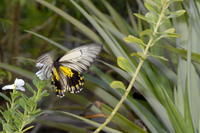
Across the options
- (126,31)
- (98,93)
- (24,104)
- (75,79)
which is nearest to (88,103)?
(98,93)

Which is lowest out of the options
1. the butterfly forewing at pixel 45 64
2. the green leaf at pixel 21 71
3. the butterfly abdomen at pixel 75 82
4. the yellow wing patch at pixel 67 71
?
the butterfly abdomen at pixel 75 82

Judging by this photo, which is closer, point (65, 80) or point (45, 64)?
point (45, 64)

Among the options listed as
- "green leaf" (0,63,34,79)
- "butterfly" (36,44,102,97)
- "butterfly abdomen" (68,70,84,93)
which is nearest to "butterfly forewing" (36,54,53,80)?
"butterfly" (36,44,102,97)

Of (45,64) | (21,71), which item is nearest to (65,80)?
(45,64)

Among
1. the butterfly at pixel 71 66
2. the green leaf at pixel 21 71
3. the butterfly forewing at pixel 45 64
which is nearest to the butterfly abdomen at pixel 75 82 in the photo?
the butterfly at pixel 71 66

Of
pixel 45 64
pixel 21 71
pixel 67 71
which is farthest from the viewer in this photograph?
A: pixel 21 71

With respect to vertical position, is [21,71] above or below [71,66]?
above

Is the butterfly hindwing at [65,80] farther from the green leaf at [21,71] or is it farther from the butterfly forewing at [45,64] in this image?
the green leaf at [21,71]

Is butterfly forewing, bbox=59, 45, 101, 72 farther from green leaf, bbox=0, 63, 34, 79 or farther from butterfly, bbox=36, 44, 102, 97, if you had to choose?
green leaf, bbox=0, 63, 34, 79

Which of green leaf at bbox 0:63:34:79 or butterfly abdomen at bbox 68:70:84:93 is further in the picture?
green leaf at bbox 0:63:34:79

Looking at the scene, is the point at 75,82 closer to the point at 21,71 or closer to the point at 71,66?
the point at 71,66

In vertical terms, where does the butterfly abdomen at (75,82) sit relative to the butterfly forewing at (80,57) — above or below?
below
